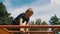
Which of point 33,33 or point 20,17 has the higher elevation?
point 20,17

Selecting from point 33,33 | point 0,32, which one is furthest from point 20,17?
point 0,32

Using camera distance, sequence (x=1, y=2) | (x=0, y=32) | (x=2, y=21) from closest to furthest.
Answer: (x=0, y=32)
(x=2, y=21)
(x=1, y=2)

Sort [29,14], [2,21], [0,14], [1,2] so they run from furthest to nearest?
[1,2]
[0,14]
[2,21]
[29,14]

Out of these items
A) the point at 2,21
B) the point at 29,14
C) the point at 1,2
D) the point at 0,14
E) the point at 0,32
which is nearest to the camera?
the point at 0,32

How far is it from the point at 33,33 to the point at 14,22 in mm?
522

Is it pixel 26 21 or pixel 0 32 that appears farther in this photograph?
pixel 26 21

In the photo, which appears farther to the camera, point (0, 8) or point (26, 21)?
point (0, 8)

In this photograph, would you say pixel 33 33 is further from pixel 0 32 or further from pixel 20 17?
pixel 0 32

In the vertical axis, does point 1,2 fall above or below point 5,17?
above

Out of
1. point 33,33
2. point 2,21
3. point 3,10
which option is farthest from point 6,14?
point 33,33

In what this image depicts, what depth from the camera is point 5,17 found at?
25.2 meters

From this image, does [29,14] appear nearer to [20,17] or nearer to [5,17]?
[20,17]

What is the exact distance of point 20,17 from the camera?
4.68 m

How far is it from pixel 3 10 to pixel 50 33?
21271 millimetres
